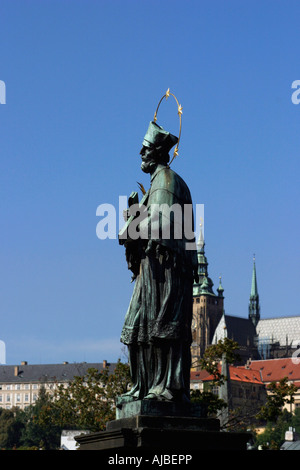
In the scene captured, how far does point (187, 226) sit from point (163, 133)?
4.22 feet

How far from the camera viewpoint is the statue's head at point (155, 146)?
445 inches

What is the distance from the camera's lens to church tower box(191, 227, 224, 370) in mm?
176375

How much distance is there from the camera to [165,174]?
36.1 ft

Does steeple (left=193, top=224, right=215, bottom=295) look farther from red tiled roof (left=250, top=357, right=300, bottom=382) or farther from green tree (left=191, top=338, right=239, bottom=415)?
green tree (left=191, top=338, right=239, bottom=415)

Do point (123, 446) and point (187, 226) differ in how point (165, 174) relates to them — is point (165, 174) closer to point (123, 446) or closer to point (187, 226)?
point (187, 226)

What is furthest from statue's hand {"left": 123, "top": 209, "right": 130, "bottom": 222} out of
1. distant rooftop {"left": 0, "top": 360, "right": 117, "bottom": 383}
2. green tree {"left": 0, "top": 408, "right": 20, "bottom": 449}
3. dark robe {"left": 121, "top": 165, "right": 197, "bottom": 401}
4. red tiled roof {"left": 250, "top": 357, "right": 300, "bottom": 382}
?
red tiled roof {"left": 250, "top": 357, "right": 300, "bottom": 382}

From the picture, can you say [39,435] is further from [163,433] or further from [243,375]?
[163,433]

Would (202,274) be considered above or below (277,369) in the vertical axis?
above

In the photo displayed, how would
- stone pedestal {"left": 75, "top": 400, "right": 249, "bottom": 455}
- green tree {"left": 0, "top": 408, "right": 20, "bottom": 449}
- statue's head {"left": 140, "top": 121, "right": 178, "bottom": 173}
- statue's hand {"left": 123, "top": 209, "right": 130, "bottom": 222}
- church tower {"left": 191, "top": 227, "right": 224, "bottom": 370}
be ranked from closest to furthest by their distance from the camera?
1. stone pedestal {"left": 75, "top": 400, "right": 249, "bottom": 455}
2. statue's hand {"left": 123, "top": 209, "right": 130, "bottom": 222}
3. statue's head {"left": 140, "top": 121, "right": 178, "bottom": 173}
4. green tree {"left": 0, "top": 408, "right": 20, "bottom": 449}
5. church tower {"left": 191, "top": 227, "right": 224, "bottom": 370}

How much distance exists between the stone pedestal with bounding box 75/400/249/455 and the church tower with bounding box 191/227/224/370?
164 meters

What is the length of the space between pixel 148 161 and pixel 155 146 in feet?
0.68

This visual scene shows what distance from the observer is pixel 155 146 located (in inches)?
446

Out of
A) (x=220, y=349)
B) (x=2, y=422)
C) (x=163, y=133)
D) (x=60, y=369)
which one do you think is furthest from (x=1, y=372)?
(x=163, y=133)

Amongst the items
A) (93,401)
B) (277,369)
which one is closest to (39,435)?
(277,369)
